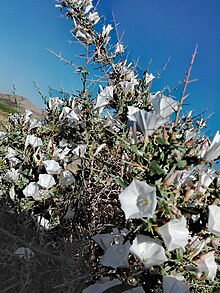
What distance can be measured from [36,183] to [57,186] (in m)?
0.11

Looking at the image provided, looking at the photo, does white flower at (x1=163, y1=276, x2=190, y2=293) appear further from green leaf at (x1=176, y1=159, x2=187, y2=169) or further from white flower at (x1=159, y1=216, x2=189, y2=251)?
green leaf at (x1=176, y1=159, x2=187, y2=169)

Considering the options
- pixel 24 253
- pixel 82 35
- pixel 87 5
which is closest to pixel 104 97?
pixel 82 35

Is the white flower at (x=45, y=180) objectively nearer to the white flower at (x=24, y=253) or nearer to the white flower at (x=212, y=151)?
the white flower at (x=24, y=253)

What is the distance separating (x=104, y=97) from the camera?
206cm

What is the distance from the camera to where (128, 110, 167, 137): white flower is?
968mm

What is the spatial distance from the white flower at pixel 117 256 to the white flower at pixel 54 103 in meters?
1.42

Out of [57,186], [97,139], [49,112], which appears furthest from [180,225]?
[49,112]

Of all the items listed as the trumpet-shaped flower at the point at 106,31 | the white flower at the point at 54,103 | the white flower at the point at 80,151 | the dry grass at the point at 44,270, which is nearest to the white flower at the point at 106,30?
the trumpet-shaped flower at the point at 106,31

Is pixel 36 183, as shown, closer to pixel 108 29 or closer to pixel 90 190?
pixel 90 190

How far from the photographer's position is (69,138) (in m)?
2.29

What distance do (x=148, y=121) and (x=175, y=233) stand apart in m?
0.29

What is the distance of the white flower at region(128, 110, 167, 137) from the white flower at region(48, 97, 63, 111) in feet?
4.40

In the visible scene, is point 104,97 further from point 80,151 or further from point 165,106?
point 165,106

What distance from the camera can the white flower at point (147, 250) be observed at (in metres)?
0.94
